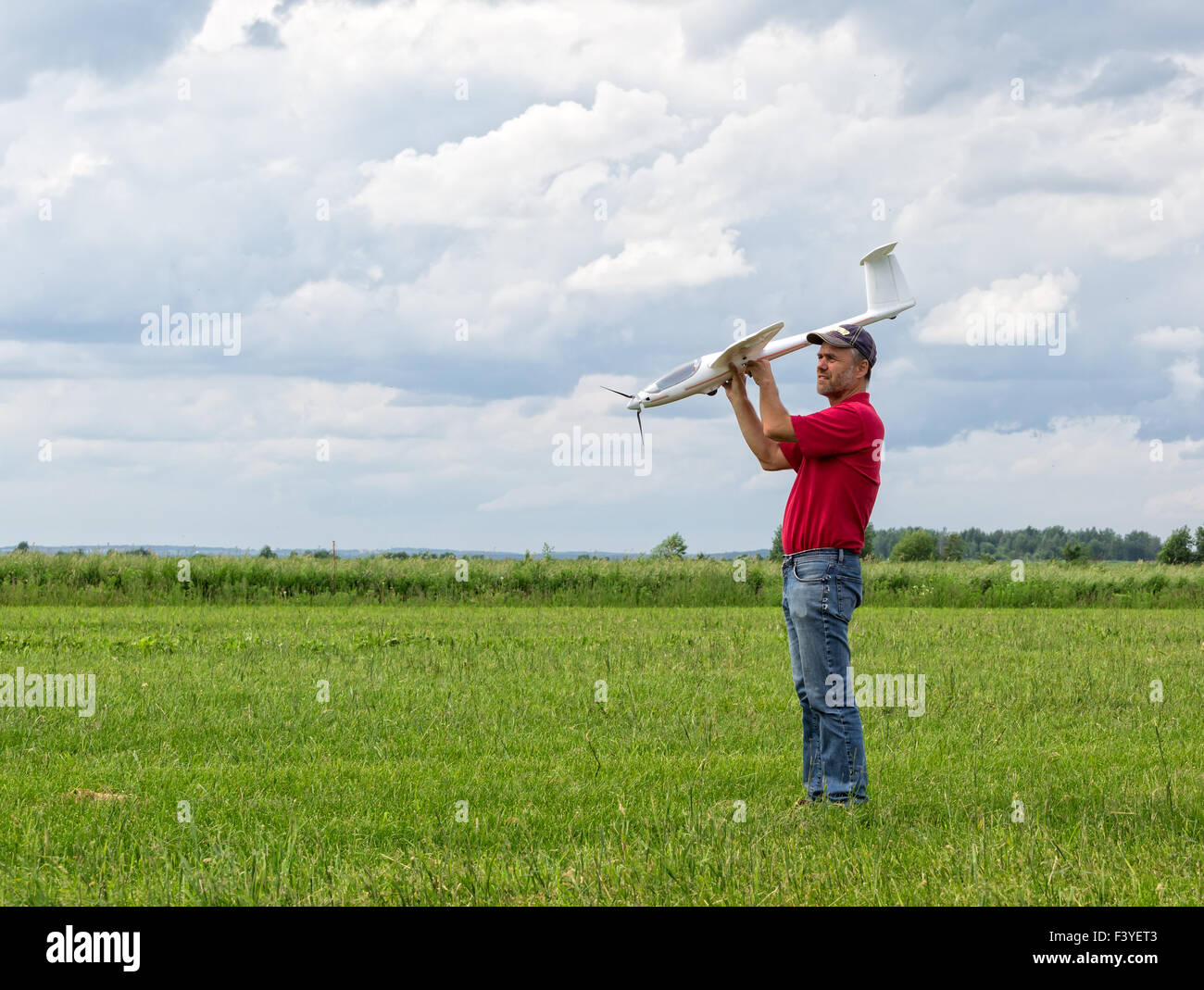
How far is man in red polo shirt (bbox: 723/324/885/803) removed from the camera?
6.83 metres

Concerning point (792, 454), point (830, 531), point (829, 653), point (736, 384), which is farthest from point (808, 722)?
point (736, 384)

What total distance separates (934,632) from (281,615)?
12.7m

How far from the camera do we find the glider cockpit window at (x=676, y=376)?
7.71m

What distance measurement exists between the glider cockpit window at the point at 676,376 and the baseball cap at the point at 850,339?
0.86 metres

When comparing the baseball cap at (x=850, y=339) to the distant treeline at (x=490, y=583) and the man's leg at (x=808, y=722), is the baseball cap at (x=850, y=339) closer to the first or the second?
the man's leg at (x=808, y=722)

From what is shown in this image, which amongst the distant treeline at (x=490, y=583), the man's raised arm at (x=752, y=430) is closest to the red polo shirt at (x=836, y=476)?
the man's raised arm at (x=752, y=430)

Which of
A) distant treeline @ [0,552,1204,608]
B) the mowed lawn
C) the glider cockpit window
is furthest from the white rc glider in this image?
distant treeline @ [0,552,1204,608]

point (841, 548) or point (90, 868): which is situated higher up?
point (841, 548)

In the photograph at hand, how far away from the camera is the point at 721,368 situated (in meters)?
7.52

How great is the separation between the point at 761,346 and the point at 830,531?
1405 millimetres

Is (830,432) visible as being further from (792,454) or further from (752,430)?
(752,430)

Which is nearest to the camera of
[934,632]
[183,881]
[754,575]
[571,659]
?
[183,881]
